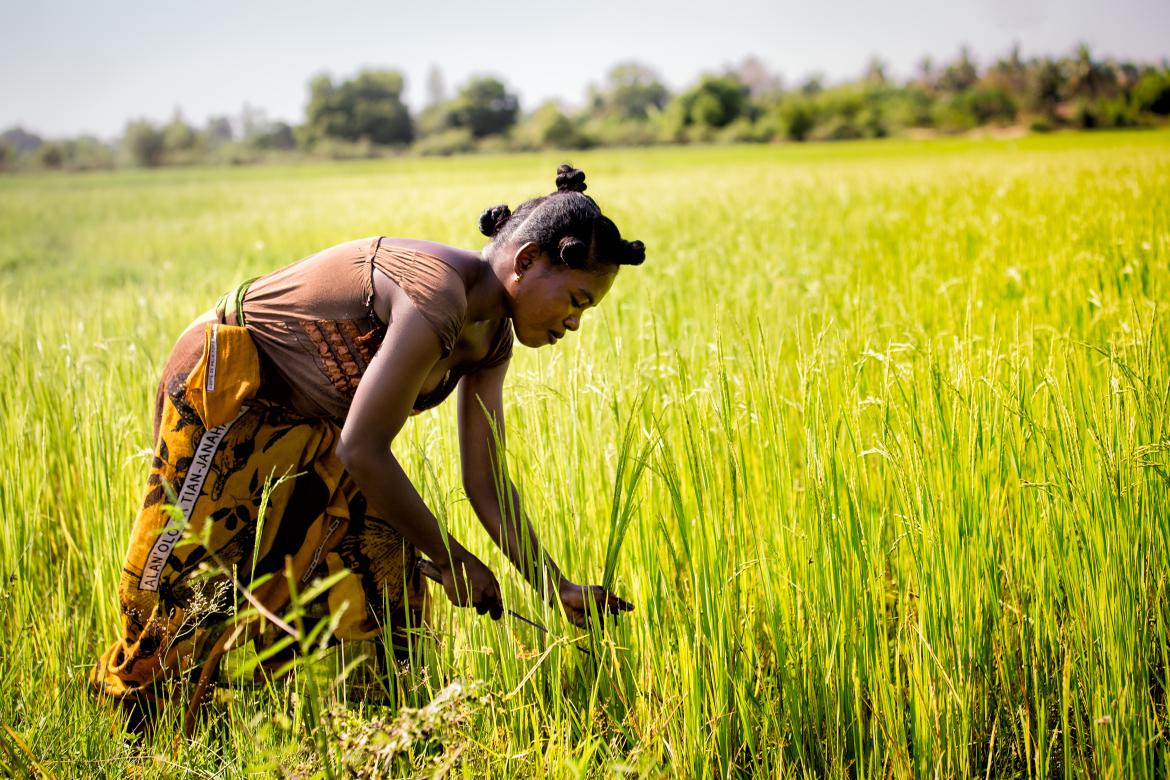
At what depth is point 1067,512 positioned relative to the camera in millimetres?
1571

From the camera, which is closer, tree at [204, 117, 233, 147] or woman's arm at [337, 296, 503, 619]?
woman's arm at [337, 296, 503, 619]

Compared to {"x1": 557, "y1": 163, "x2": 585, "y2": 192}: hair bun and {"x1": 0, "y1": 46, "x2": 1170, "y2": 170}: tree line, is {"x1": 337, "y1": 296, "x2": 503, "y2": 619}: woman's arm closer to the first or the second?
{"x1": 557, "y1": 163, "x2": 585, "y2": 192}: hair bun

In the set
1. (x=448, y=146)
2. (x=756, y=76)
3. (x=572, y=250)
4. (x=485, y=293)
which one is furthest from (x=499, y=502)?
(x=756, y=76)

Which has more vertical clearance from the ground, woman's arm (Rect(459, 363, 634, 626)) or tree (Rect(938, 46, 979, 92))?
tree (Rect(938, 46, 979, 92))

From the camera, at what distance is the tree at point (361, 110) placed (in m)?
83.1

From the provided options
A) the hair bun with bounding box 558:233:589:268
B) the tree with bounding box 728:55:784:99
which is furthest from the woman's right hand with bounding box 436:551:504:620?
the tree with bounding box 728:55:784:99

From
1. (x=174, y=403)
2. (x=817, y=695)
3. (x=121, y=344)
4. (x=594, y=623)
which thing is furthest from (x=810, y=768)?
(x=121, y=344)

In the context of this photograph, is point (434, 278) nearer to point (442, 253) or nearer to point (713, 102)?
point (442, 253)

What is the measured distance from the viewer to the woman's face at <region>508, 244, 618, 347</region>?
64.4 inches

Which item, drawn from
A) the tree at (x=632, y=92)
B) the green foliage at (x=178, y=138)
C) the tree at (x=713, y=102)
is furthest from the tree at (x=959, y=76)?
the green foliage at (x=178, y=138)

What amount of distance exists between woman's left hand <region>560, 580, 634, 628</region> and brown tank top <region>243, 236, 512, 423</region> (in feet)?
1.67

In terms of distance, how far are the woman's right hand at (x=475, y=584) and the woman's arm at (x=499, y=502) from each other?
0.07 m

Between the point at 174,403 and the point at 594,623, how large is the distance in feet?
3.33

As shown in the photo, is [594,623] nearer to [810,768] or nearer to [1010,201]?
[810,768]
